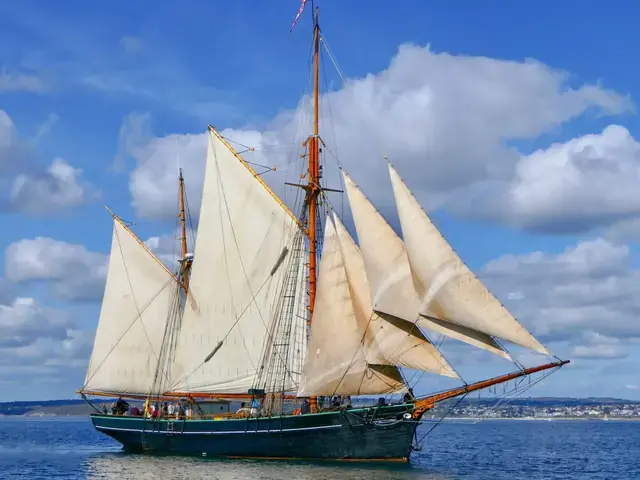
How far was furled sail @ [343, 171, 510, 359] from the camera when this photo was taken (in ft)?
200

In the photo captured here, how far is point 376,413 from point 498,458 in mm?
30582

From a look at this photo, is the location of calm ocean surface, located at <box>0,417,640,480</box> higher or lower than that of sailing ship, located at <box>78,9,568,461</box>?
lower

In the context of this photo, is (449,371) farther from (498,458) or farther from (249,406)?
(498,458)

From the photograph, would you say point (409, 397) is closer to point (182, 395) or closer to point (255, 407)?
point (255, 407)

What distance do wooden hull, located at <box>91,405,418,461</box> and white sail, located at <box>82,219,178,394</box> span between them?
44.0ft

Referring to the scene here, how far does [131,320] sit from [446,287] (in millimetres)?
35065

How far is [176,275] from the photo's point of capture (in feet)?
281

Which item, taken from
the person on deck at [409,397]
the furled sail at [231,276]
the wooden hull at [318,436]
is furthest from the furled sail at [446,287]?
the furled sail at [231,276]

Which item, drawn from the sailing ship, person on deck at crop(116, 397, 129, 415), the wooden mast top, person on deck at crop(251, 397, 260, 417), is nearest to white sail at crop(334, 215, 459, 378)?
the sailing ship

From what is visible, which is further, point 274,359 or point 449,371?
point 274,359

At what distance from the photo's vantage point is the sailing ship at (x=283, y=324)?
200 ft

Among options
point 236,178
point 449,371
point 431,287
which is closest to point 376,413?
point 449,371

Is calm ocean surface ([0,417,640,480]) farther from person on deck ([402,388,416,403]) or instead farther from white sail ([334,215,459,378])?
white sail ([334,215,459,378])

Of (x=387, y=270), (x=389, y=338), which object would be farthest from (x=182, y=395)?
(x=387, y=270)
